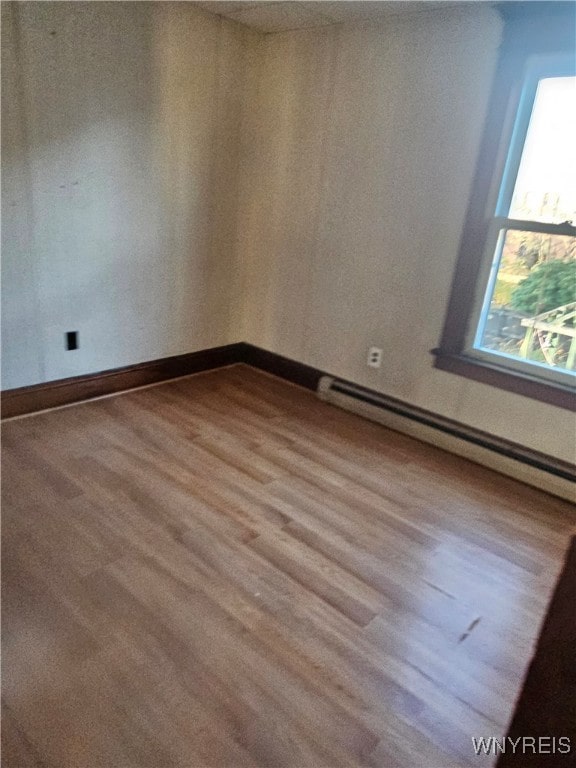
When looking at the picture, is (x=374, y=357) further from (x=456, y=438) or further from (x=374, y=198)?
(x=374, y=198)

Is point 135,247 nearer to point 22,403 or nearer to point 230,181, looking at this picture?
point 230,181

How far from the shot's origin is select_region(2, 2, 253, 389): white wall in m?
2.45

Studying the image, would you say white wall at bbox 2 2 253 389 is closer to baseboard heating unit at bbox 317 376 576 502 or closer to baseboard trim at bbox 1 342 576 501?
baseboard trim at bbox 1 342 576 501

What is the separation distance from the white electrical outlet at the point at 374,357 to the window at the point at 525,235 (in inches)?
16.9

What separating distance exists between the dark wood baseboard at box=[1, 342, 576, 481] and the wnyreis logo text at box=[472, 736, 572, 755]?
136cm

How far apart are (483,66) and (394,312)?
4.03ft

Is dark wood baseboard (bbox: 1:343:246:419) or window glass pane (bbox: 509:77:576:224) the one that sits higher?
window glass pane (bbox: 509:77:576:224)

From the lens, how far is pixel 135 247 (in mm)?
3012

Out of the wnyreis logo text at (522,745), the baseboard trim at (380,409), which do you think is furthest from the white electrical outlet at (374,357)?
the wnyreis logo text at (522,745)

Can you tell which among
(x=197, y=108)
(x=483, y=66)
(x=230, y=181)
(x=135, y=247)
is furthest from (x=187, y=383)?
(x=483, y=66)

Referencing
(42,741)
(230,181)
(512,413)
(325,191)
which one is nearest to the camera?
(42,741)

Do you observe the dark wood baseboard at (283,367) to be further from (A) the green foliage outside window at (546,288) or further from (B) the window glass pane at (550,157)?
(B) the window glass pane at (550,157)

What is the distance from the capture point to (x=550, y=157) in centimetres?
246

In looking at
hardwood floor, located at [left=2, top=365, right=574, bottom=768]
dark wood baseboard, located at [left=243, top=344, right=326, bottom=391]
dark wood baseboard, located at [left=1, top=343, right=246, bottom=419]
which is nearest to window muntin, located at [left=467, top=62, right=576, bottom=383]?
hardwood floor, located at [left=2, top=365, right=574, bottom=768]
